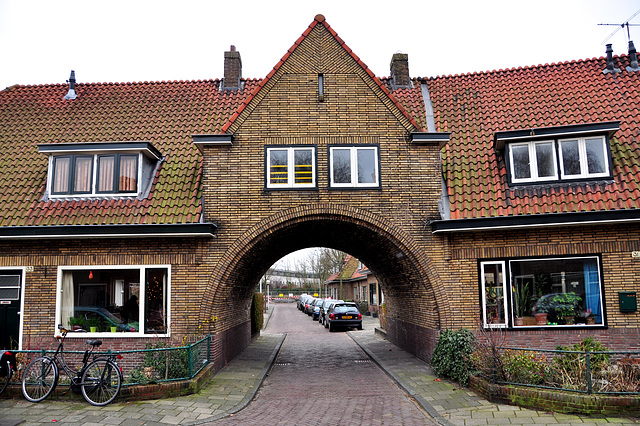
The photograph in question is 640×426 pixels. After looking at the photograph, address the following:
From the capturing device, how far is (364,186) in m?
13.2

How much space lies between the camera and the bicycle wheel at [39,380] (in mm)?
9458

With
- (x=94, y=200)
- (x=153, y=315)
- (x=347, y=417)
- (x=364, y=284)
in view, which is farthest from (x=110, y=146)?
(x=364, y=284)

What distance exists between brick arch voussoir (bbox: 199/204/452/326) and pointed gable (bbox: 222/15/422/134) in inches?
103

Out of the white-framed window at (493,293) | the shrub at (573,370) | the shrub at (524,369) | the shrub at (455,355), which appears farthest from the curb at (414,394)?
the white-framed window at (493,293)

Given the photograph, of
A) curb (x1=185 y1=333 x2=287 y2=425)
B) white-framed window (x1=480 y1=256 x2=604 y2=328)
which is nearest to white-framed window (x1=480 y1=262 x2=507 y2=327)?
white-framed window (x1=480 y1=256 x2=604 y2=328)

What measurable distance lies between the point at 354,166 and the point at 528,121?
5552mm

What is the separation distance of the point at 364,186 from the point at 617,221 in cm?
614

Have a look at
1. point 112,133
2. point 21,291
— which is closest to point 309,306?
point 112,133

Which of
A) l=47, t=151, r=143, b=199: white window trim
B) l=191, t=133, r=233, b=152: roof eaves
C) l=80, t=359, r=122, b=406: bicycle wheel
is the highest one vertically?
l=191, t=133, r=233, b=152: roof eaves

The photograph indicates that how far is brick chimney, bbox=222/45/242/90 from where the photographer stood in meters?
17.3

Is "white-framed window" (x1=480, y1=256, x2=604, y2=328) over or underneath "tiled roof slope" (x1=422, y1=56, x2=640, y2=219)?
underneath

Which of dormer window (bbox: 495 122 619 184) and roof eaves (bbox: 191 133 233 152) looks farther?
roof eaves (bbox: 191 133 233 152)

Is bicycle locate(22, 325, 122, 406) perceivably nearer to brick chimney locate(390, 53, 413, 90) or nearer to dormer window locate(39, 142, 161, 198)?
dormer window locate(39, 142, 161, 198)

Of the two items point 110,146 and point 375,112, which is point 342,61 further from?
point 110,146
